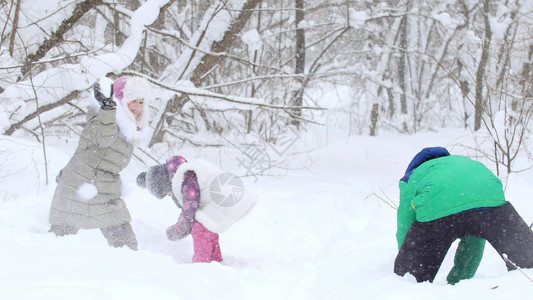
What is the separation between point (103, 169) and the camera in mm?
3258

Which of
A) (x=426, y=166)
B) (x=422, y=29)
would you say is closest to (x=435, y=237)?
(x=426, y=166)

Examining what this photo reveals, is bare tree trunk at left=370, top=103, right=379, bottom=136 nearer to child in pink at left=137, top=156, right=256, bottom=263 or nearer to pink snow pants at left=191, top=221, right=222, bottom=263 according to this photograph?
child in pink at left=137, top=156, right=256, bottom=263

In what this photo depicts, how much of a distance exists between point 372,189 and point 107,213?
356cm

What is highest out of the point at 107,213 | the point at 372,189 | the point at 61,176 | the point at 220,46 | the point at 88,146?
the point at 220,46

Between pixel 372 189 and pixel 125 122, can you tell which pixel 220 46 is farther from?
pixel 125 122

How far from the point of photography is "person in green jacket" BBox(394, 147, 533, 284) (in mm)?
2334

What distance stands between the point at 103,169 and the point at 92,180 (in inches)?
4.1

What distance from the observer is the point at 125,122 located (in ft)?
10.6

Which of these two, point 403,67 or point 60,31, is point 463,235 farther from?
point 403,67

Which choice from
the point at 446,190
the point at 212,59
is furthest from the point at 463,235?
the point at 212,59

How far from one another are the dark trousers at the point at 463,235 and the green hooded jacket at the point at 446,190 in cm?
5

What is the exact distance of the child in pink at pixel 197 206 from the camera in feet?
10.6

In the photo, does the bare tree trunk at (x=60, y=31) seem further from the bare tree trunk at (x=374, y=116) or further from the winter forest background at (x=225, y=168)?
the bare tree trunk at (x=374, y=116)

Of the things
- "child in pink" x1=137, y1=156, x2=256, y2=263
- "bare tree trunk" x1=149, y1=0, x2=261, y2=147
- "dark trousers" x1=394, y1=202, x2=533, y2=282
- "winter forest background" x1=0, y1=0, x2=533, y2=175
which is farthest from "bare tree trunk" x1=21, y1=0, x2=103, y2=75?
"dark trousers" x1=394, y1=202, x2=533, y2=282
